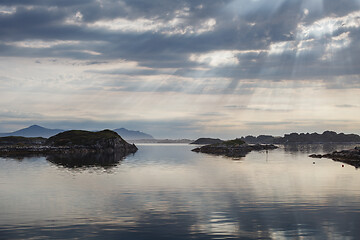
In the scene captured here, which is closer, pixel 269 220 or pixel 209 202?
pixel 269 220

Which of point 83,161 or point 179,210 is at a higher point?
point 83,161

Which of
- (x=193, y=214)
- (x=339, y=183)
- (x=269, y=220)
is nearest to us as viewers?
(x=269, y=220)

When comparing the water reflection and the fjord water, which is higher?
the water reflection

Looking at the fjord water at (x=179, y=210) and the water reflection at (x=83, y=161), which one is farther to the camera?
the water reflection at (x=83, y=161)

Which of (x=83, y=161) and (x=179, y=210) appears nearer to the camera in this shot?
(x=179, y=210)

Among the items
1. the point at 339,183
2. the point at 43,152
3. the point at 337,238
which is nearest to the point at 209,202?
the point at 337,238

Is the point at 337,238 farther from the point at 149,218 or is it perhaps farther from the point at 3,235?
the point at 3,235

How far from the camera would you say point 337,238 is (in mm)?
27375

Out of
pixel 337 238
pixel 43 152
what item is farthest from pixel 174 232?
pixel 43 152

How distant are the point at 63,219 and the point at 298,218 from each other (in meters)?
24.8

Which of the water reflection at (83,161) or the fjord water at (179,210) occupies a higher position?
the water reflection at (83,161)

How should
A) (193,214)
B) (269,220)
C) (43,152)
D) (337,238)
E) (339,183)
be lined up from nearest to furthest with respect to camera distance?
(337,238) → (269,220) → (193,214) → (339,183) → (43,152)

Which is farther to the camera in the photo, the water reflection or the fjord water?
the water reflection

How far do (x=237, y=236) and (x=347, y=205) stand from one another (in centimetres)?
2151
